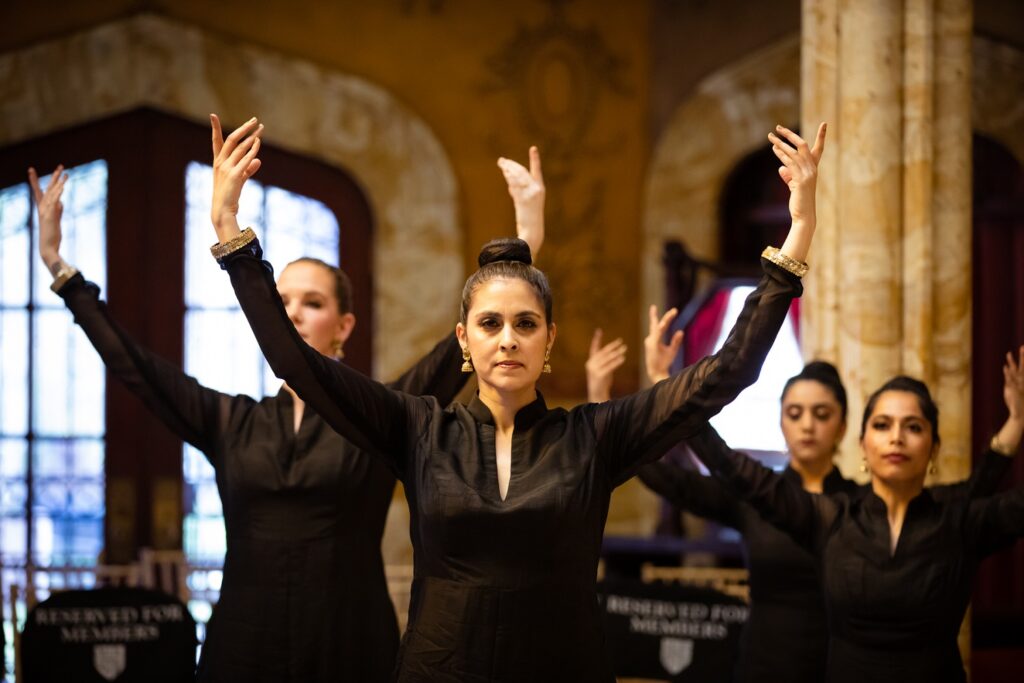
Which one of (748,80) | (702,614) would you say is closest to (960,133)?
(702,614)

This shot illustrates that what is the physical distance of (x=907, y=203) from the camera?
12.3ft

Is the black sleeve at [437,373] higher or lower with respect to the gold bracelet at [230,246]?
lower

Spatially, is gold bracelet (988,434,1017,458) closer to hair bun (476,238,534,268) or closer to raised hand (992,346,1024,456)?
raised hand (992,346,1024,456)

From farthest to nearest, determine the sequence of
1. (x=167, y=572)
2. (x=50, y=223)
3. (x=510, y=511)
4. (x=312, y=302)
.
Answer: (x=167, y=572) → (x=312, y=302) → (x=50, y=223) → (x=510, y=511)

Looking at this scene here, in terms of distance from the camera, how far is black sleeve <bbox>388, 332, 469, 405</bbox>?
114 inches

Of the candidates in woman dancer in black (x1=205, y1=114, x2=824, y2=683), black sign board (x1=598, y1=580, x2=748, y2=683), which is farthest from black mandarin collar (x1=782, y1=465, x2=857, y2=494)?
woman dancer in black (x1=205, y1=114, x2=824, y2=683)

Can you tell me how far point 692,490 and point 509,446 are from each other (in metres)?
1.25

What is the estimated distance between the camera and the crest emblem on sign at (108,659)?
3.54 metres

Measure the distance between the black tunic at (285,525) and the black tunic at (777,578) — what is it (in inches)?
28.0

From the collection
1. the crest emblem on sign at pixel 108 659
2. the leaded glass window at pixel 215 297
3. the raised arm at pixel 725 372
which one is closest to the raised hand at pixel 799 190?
the raised arm at pixel 725 372

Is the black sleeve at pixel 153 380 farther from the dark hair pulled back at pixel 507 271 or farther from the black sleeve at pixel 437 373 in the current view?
the dark hair pulled back at pixel 507 271

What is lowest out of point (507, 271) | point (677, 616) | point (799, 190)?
point (677, 616)

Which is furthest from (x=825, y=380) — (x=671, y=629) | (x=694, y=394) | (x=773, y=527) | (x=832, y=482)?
(x=694, y=394)

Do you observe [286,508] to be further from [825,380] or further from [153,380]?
[825,380]
